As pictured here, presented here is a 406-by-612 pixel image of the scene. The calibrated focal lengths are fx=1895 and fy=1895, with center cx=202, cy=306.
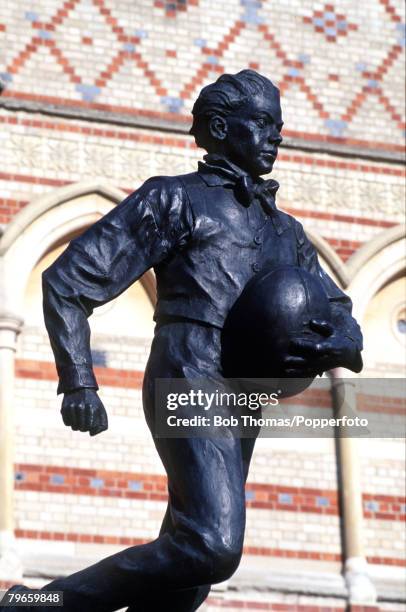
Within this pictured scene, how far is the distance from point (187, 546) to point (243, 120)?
4.01 ft

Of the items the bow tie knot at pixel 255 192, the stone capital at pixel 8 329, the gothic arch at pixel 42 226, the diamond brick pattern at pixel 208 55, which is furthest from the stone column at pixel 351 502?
the bow tie knot at pixel 255 192

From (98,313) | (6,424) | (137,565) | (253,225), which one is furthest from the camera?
(98,313)

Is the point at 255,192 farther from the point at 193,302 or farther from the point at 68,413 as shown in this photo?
the point at 68,413

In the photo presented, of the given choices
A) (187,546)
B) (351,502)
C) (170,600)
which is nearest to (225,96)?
(187,546)

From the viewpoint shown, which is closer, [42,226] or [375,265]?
[42,226]

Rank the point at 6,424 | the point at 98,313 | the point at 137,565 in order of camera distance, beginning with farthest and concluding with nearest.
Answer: the point at 98,313, the point at 6,424, the point at 137,565

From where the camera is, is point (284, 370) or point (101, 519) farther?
point (101, 519)

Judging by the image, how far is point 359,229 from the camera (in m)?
12.3

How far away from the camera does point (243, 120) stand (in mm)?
5152

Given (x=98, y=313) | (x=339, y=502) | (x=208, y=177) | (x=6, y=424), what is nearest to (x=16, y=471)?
(x=6, y=424)

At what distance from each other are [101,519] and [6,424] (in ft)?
2.57

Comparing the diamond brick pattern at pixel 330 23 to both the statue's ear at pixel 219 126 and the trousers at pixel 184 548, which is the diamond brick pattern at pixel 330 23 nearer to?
the statue's ear at pixel 219 126

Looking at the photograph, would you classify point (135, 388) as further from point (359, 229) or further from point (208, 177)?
point (208, 177)

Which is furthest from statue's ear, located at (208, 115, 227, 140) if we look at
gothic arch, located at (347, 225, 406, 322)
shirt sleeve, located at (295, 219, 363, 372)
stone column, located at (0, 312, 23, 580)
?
gothic arch, located at (347, 225, 406, 322)
